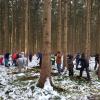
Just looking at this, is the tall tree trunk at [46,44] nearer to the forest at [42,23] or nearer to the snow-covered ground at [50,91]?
the snow-covered ground at [50,91]

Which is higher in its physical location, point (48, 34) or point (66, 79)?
point (48, 34)

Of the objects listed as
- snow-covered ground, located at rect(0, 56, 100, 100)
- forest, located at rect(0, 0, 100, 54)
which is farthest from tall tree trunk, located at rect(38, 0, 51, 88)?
forest, located at rect(0, 0, 100, 54)

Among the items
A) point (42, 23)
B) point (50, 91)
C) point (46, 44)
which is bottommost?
point (50, 91)

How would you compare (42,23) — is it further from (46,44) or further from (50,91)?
(50,91)

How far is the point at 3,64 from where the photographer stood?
94.0 feet

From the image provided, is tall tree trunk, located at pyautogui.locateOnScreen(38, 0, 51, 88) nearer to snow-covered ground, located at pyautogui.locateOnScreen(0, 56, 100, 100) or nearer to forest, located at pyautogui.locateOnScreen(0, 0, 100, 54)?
snow-covered ground, located at pyautogui.locateOnScreen(0, 56, 100, 100)

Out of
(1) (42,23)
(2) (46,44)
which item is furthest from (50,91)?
(1) (42,23)

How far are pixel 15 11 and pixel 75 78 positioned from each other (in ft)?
87.4

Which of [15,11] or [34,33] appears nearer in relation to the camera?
[15,11]

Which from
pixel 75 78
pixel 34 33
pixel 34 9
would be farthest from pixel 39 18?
pixel 75 78

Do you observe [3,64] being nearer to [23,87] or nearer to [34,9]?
[23,87]

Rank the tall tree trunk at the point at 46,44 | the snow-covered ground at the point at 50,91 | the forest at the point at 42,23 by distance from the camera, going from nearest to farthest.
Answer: the snow-covered ground at the point at 50,91, the tall tree trunk at the point at 46,44, the forest at the point at 42,23

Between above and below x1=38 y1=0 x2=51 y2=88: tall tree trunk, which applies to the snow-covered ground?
below

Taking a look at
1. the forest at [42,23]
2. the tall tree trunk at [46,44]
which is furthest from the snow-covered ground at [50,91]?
the forest at [42,23]
